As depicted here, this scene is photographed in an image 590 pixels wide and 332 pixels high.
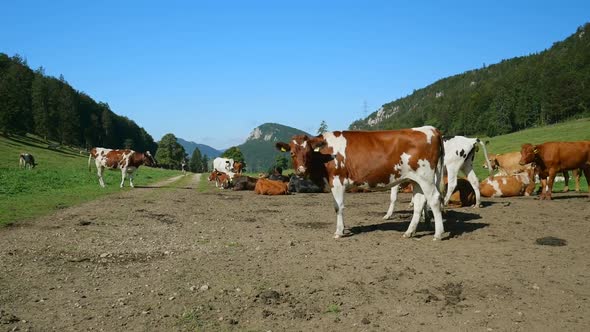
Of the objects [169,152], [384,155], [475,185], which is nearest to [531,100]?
[169,152]

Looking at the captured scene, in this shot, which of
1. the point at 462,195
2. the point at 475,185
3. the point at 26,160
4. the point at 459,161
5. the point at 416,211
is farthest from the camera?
the point at 26,160

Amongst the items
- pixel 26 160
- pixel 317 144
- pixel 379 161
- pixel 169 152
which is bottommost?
pixel 379 161

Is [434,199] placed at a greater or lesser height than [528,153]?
lesser

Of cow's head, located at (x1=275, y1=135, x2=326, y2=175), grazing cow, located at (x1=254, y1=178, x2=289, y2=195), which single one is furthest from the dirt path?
grazing cow, located at (x1=254, y1=178, x2=289, y2=195)

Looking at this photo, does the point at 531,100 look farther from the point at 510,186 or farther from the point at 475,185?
the point at 475,185

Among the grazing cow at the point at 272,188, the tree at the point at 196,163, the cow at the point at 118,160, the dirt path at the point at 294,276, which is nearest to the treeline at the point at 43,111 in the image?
the tree at the point at 196,163

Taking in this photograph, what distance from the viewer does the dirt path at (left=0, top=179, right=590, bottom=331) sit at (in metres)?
5.62

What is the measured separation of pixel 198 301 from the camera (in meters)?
6.23

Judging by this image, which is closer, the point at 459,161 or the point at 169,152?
the point at 459,161

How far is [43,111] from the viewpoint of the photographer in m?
117

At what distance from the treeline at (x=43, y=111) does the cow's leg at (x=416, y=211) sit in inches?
3814

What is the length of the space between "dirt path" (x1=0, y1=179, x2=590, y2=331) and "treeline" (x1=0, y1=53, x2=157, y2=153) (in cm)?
9372

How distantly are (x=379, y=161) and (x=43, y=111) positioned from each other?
12778 centimetres

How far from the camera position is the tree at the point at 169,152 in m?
132
